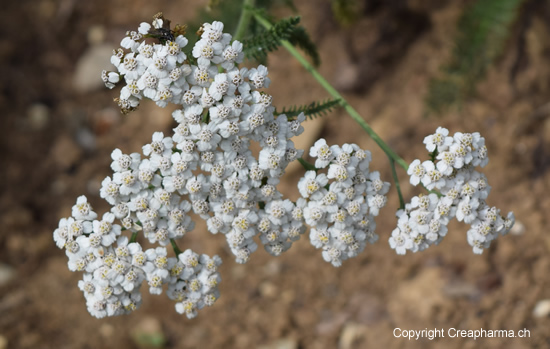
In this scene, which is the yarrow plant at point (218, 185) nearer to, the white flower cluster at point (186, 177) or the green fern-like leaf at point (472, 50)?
the white flower cluster at point (186, 177)

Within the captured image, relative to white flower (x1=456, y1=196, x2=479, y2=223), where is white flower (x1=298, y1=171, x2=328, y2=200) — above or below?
above

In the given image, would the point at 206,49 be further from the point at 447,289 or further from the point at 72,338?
the point at 72,338

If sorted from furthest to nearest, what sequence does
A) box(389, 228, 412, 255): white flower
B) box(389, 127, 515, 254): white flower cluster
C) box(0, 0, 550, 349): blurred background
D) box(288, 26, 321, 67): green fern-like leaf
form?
box(0, 0, 550, 349): blurred background
box(288, 26, 321, 67): green fern-like leaf
box(389, 228, 412, 255): white flower
box(389, 127, 515, 254): white flower cluster

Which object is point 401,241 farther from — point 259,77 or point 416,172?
point 259,77

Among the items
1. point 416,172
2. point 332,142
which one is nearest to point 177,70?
point 416,172

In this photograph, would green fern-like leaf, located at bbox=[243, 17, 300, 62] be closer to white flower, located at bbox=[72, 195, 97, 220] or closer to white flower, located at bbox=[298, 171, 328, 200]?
white flower, located at bbox=[298, 171, 328, 200]

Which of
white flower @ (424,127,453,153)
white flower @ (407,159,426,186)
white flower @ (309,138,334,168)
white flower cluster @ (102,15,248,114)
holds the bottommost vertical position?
white flower @ (407,159,426,186)

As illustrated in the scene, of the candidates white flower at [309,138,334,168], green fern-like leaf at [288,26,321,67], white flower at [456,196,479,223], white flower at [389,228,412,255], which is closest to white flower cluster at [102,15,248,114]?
white flower at [309,138,334,168]
